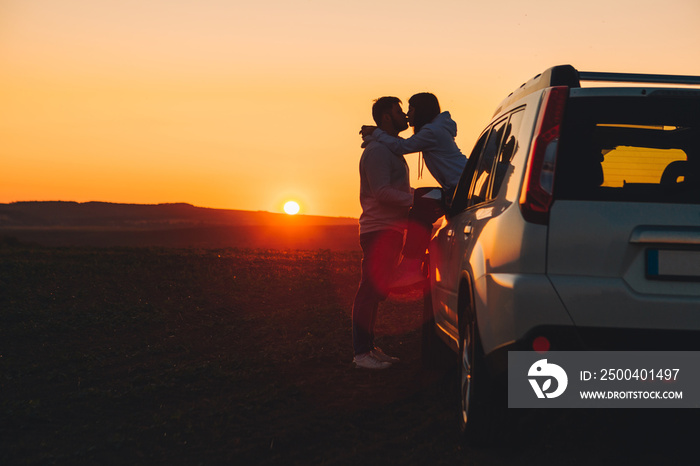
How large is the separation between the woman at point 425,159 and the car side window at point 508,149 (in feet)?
7.97

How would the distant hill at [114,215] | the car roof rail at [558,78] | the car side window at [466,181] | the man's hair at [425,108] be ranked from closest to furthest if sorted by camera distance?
the car roof rail at [558,78] < the car side window at [466,181] < the man's hair at [425,108] < the distant hill at [114,215]

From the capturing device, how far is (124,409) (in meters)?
5.93

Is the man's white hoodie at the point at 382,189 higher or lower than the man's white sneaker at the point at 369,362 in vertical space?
higher

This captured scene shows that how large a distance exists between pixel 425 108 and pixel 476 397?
365cm

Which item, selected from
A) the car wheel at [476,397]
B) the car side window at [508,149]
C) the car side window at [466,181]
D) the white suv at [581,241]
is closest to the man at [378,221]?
the car side window at [466,181]

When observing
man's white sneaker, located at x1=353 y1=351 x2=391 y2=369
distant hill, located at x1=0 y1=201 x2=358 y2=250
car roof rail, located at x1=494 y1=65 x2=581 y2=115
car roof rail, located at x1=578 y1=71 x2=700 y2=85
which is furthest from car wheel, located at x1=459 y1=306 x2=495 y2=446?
distant hill, located at x1=0 y1=201 x2=358 y2=250

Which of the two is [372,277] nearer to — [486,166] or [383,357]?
[383,357]

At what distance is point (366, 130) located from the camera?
7285mm

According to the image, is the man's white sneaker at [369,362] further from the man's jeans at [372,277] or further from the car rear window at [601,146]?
the car rear window at [601,146]

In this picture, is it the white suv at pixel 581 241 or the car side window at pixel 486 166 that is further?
the car side window at pixel 486 166

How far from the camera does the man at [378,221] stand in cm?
Answer: 709

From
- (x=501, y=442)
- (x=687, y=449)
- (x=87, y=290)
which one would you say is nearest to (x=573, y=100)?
(x=501, y=442)

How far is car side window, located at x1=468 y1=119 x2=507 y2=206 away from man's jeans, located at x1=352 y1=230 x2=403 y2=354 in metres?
1.76

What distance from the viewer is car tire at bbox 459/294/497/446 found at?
416cm
